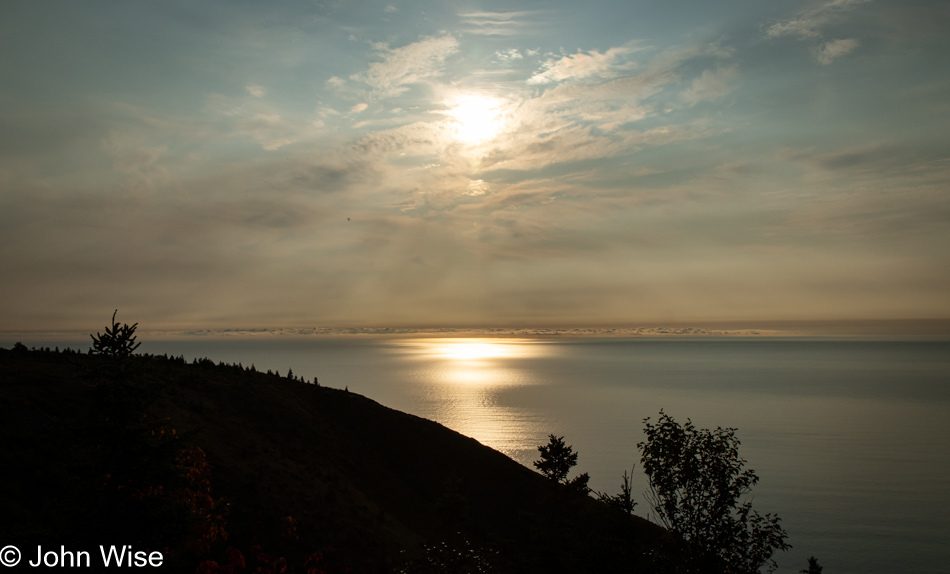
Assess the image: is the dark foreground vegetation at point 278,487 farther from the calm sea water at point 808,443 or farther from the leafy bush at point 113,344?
the calm sea water at point 808,443

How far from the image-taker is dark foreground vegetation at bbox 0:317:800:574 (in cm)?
1742

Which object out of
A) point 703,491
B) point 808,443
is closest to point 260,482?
point 703,491

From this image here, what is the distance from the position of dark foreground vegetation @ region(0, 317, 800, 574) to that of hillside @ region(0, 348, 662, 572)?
3.9 inches

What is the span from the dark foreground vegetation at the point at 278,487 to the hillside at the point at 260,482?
10 cm

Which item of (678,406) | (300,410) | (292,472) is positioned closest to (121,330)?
(292,472)

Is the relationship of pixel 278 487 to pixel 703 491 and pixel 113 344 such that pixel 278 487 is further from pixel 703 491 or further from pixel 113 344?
pixel 703 491

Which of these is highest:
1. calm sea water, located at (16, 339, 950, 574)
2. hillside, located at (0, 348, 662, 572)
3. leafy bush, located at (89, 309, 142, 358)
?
leafy bush, located at (89, 309, 142, 358)

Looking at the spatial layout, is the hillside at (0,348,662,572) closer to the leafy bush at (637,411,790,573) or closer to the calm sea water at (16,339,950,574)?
the leafy bush at (637,411,790,573)

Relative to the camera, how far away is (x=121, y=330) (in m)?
20.0

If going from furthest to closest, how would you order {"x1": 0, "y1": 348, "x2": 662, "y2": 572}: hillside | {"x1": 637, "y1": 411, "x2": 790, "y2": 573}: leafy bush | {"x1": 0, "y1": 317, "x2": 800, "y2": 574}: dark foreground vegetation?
{"x1": 0, "y1": 348, "x2": 662, "y2": 572}: hillside → {"x1": 0, "y1": 317, "x2": 800, "y2": 574}: dark foreground vegetation → {"x1": 637, "y1": 411, "x2": 790, "y2": 573}: leafy bush

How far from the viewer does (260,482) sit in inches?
1242

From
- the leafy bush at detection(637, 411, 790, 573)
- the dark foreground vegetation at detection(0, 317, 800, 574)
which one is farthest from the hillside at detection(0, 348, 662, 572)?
the leafy bush at detection(637, 411, 790, 573)

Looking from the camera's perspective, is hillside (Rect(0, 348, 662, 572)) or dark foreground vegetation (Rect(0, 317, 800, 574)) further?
hillside (Rect(0, 348, 662, 572))

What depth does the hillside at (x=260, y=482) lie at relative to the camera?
1759 cm
